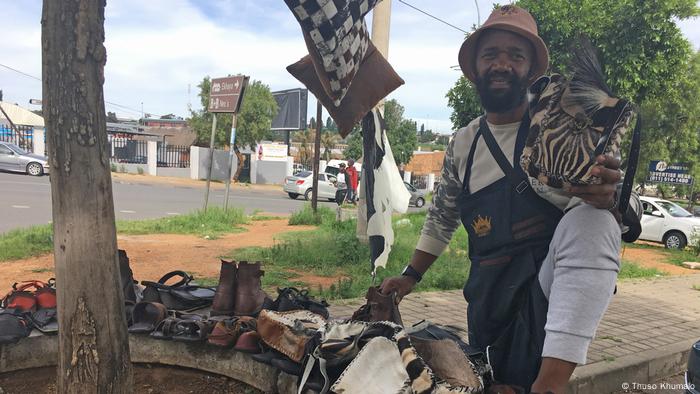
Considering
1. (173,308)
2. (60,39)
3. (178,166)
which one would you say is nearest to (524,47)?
(60,39)

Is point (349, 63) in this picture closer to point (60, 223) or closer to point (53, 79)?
point (53, 79)

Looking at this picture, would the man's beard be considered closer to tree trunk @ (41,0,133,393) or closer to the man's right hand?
the man's right hand

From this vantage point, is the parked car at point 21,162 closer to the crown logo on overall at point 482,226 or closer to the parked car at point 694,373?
the crown logo on overall at point 482,226

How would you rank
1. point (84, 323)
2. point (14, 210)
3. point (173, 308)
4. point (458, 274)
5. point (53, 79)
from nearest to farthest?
point (53, 79) < point (84, 323) < point (173, 308) < point (458, 274) < point (14, 210)

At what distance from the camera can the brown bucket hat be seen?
1.61 metres

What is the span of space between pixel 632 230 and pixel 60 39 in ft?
6.08

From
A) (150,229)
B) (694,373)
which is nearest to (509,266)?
(694,373)

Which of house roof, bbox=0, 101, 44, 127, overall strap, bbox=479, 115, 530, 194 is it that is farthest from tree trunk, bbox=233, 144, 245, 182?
house roof, bbox=0, 101, 44, 127

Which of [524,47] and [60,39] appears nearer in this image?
[60,39]

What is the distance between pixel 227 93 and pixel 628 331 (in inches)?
332

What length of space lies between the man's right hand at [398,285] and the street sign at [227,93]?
8.45 meters

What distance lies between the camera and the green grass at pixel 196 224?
8.62m

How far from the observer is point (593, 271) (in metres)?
1.22

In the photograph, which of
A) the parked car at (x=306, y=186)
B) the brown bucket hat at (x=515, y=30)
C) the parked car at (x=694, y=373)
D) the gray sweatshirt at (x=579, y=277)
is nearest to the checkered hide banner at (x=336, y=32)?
the brown bucket hat at (x=515, y=30)
